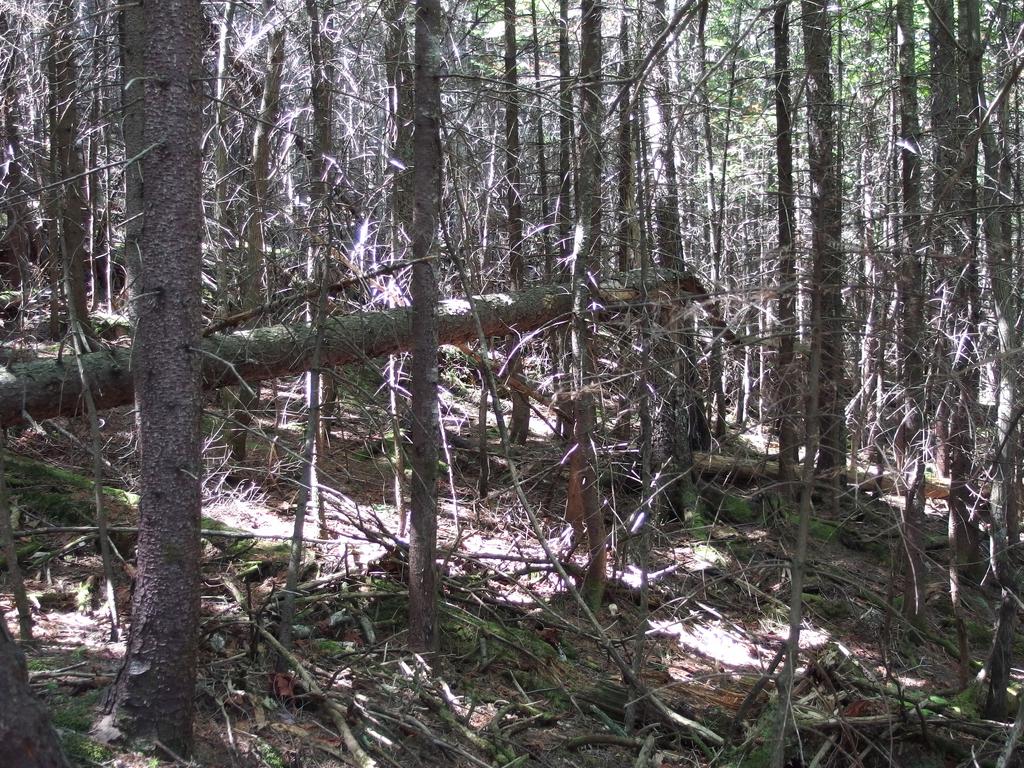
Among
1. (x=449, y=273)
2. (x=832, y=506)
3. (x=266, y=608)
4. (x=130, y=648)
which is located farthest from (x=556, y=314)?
(x=832, y=506)

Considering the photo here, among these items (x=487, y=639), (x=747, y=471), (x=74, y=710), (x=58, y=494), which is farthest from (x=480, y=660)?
(x=747, y=471)

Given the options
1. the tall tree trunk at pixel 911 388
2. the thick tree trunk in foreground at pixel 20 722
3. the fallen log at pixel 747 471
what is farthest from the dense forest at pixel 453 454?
the fallen log at pixel 747 471

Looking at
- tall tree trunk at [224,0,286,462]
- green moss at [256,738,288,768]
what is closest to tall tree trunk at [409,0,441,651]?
green moss at [256,738,288,768]

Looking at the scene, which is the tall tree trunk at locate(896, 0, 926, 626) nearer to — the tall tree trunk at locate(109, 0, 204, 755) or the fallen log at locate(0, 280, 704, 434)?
the fallen log at locate(0, 280, 704, 434)

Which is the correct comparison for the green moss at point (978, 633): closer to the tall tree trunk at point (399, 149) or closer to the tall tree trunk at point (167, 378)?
the tall tree trunk at point (399, 149)

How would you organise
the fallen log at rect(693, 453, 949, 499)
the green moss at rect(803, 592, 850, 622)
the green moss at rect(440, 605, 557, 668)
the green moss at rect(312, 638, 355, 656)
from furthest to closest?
1. the fallen log at rect(693, 453, 949, 499)
2. the green moss at rect(803, 592, 850, 622)
3. the green moss at rect(440, 605, 557, 668)
4. the green moss at rect(312, 638, 355, 656)

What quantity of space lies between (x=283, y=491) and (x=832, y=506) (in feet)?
27.8

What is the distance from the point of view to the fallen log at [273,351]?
6223 mm

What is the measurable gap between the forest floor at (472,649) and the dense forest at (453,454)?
0.04 meters

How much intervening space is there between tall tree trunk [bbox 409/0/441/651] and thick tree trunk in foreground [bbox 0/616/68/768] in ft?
10.3

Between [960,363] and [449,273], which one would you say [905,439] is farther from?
[449,273]

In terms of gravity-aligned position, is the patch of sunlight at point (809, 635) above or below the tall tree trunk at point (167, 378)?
below

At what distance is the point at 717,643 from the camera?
870 cm

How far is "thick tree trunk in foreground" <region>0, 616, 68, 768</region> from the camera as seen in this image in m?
2.67
